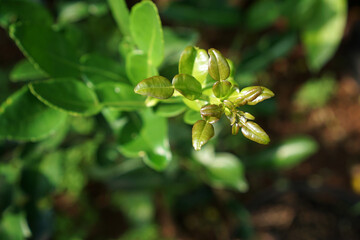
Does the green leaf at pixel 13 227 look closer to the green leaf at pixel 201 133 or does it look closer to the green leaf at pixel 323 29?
the green leaf at pixel 201 133

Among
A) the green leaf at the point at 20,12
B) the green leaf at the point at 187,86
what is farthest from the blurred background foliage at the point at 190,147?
the green leaf at the point at 187,86

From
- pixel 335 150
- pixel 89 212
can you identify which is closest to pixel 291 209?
pixel 335 150

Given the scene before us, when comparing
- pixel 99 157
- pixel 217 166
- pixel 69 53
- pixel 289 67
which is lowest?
pixel 289 67

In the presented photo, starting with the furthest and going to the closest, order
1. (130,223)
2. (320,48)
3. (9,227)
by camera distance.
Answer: (130,223), (320,48), (9,227)

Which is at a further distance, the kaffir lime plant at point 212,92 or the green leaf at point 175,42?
the green leaf at point 175,42

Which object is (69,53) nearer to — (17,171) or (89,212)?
(17,171)

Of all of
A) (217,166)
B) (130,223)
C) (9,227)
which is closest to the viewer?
(9,227)

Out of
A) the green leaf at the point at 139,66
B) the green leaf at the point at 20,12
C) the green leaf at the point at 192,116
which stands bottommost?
the green leaf at the point at 192,116

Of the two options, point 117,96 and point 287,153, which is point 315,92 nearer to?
point 287,153

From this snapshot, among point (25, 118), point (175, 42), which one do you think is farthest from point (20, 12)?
point (175, 42)
